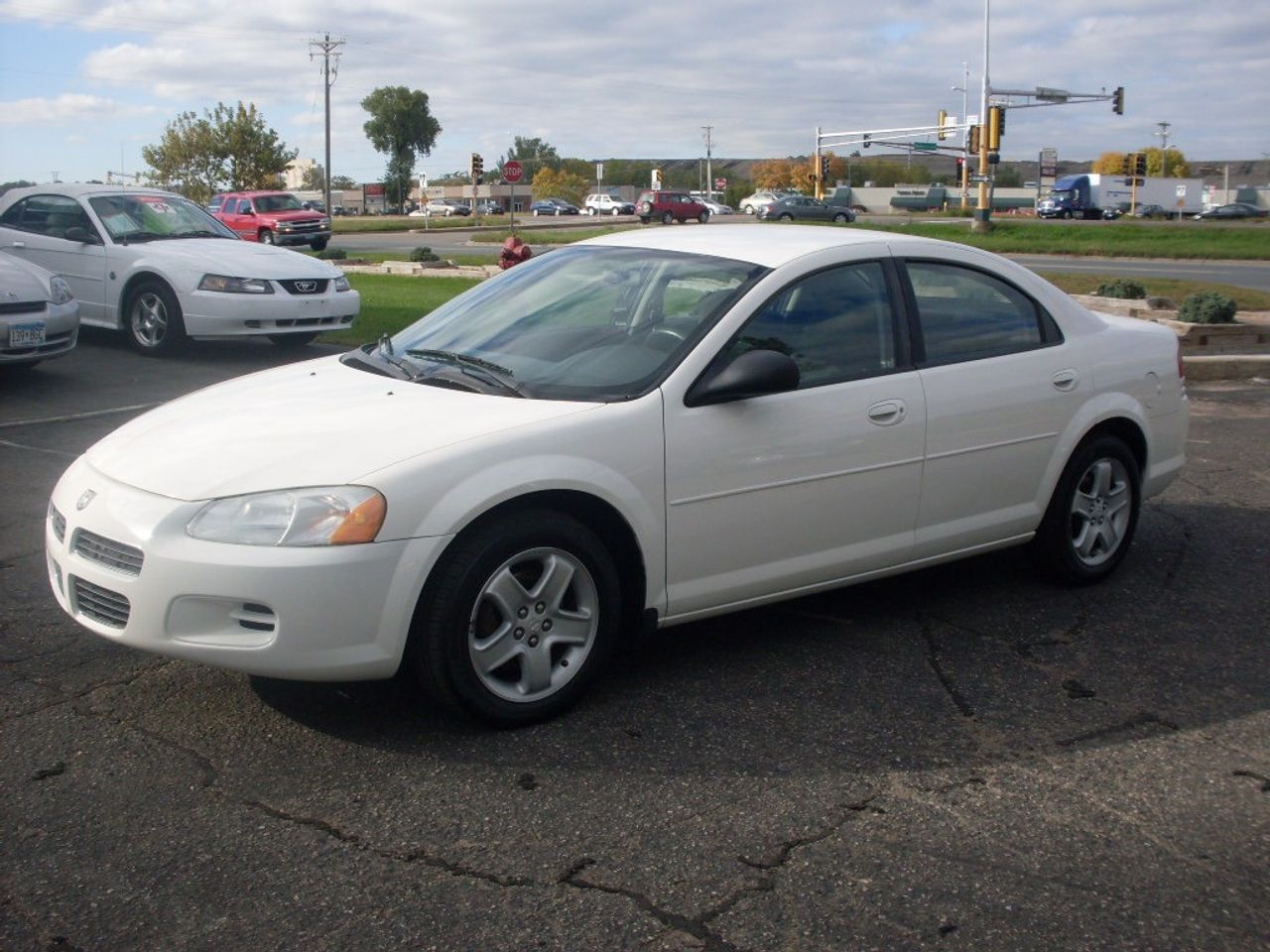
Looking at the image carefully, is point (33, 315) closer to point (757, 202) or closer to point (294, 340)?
point (294, 340)

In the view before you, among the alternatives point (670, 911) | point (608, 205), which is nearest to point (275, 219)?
point (670, 911)

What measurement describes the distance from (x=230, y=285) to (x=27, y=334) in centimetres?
213

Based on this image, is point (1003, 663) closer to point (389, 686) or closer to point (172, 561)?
point (389, 686)

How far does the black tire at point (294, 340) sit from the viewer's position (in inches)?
521

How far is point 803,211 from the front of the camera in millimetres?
58219

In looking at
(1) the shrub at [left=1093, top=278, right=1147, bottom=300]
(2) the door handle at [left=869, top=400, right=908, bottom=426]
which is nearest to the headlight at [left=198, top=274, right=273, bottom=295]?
(2) the door handle at [left=869, top=400, right=908, bottom=426]

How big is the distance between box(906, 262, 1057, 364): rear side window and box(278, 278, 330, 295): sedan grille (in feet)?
27.1

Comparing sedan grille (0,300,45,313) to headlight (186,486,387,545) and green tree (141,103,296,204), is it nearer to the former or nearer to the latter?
headlight (186,486,387,545)

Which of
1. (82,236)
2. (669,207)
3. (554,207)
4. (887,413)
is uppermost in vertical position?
(554,207)

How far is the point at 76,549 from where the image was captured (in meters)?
4.24

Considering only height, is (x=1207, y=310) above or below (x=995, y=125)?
below

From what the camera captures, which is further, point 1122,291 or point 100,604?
point 1122,291

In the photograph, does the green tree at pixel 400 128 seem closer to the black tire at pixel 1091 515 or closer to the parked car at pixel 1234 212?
the parked car at pixel 1234 212

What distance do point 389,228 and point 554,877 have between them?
62.4m
